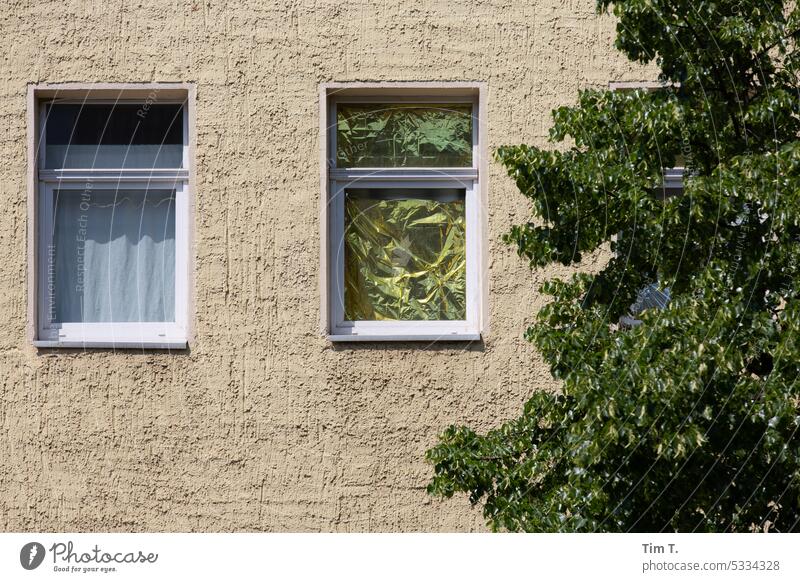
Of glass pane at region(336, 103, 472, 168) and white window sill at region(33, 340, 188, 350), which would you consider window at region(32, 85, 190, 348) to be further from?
glass pane at region(336, 103, 472, 168)

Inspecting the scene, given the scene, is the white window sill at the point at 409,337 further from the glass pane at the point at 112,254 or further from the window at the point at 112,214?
the glass pane at the point at 112,254

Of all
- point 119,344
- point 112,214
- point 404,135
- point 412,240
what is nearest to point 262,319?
point 119,344

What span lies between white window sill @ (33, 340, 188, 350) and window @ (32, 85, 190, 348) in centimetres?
13

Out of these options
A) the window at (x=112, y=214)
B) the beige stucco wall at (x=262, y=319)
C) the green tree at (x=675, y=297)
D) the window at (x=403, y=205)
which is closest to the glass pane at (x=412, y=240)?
the window at (x=403, y=205)

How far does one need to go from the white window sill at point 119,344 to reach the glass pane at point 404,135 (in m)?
1.58

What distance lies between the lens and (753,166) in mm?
4738

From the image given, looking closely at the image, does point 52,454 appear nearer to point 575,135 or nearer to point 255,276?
point 255,276

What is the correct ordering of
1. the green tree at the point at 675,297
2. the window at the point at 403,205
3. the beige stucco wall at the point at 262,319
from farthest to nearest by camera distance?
1. the window at the point at 403,205
2. the beige stucco wall at the point at 262,319
3. the green tree at the point at 675,297

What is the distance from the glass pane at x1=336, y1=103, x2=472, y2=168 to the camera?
279 inches

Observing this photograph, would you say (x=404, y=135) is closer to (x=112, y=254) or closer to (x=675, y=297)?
(x=112, y=254)

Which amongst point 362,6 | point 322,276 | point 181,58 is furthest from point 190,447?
point 362,6

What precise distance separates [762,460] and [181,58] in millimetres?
4288

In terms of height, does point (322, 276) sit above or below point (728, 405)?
above

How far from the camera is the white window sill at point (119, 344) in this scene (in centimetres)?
688
